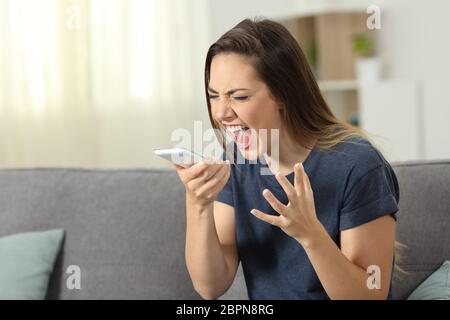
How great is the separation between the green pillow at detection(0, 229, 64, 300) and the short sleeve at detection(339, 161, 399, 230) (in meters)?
0.72

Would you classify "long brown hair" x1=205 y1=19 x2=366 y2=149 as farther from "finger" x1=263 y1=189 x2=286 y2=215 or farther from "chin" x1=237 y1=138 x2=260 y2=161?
"finger" x1=263 y1=189 x2=286 y2=215

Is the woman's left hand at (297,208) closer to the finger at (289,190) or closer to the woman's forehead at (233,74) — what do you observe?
the finger at (289,190)

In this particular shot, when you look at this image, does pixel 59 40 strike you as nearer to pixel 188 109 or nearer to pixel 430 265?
pixel 188 109

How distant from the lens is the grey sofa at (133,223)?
1.51 m

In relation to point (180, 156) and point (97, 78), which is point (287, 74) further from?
point (97, 78)

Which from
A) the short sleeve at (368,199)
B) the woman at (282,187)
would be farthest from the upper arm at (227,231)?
the short sleeve at (368,199)

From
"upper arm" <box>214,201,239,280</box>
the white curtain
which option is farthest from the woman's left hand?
the white curtain

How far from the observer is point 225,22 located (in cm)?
362

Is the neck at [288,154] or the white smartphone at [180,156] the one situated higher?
the white smartphone at [180,156]

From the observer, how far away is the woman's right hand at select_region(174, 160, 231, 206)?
114 centimetres

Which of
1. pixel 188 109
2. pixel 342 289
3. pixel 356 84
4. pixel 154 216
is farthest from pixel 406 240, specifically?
pixel 356 84

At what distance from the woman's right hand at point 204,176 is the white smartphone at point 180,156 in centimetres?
1

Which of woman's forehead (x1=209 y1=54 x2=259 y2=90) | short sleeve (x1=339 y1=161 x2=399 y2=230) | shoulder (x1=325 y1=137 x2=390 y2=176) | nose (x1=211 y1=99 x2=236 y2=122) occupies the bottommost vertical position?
short sleeve (x1=339 y1=161 x2=399 y2=230)
